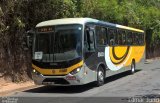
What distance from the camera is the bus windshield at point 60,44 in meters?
15.3

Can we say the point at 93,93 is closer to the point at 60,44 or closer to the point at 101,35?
the point at 60,44

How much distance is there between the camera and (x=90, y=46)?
16062 millimetres

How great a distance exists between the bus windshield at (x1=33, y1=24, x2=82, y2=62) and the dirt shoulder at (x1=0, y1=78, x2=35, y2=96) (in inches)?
68.7

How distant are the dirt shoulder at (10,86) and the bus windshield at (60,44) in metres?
1.74

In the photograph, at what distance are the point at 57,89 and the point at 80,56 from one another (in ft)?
7.78

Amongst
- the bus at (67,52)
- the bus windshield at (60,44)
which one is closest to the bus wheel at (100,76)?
the bus at (67,52)

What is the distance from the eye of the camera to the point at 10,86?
17109mm

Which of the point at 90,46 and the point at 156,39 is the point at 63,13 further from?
the point at 156,39

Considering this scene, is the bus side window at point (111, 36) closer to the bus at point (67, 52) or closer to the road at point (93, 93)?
the bus at point (67, 52)

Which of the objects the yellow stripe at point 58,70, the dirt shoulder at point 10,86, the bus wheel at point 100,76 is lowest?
the dirt shoulder at point 10,86

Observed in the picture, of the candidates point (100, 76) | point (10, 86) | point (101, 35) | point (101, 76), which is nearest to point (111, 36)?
point (101, 35)

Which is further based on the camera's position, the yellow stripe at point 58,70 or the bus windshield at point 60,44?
the bus windshield at point 60,44

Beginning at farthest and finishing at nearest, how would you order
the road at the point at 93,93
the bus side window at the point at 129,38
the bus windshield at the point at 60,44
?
the bus side window at the point at 129,38 < the bus windshield at the point at 60,44 < the road at the point at 93,93

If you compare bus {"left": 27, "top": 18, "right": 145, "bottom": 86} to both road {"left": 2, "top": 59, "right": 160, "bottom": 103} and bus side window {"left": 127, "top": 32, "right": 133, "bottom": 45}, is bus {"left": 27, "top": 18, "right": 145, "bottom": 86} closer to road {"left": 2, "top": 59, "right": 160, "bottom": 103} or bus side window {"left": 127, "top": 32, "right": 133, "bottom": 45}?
road {"left": 2, "top": 59, "right": 160, "bottom": 103}
